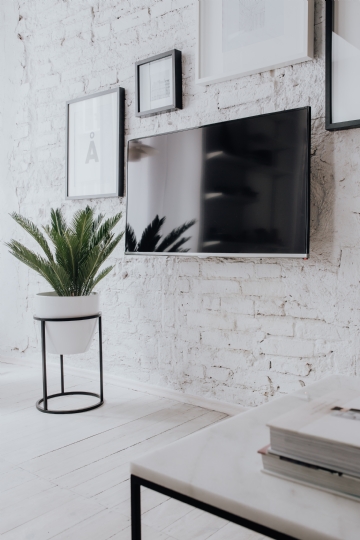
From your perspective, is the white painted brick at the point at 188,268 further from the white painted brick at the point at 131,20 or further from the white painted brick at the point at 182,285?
the white painted brick at the point at 131,20

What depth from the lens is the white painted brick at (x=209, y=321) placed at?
87.9 inches

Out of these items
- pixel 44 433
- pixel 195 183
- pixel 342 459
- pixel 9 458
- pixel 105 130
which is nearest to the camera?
pixel 342 459

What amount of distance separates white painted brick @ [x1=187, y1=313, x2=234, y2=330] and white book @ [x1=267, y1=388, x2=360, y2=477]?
1497 millimetres

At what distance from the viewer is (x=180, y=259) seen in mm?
2400

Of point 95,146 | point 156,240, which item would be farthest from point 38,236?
point 95,146

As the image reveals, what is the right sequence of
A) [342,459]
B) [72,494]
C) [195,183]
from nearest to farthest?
[342,459]
[72,494]
[195,183]

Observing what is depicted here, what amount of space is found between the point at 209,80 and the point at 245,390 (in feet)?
4.50

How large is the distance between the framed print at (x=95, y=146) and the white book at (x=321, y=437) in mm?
2081

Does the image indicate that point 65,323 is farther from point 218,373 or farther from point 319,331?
point 319,331

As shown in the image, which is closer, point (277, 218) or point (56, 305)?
point (277, 218)

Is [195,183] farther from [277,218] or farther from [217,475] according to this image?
[217,475]

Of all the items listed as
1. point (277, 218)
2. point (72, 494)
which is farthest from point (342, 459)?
point (277, 218)

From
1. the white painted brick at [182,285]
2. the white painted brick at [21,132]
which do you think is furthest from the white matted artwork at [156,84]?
the white painted brick at [21,132]

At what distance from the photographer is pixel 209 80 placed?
219 cm
